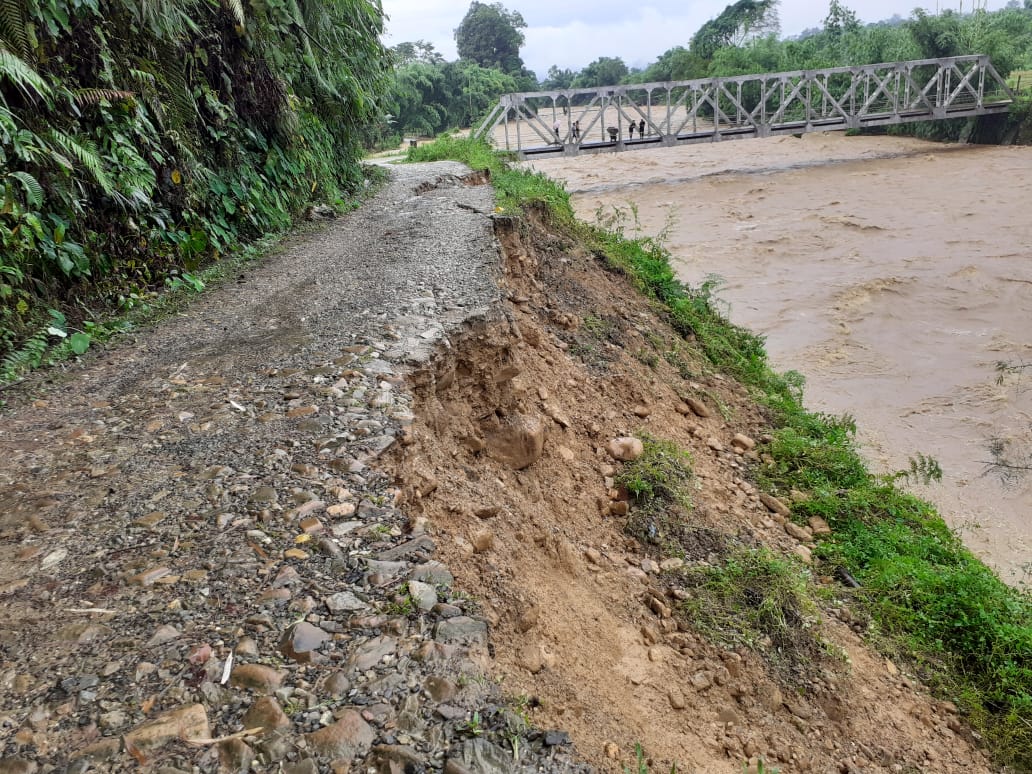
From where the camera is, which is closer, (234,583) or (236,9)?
(234,583)

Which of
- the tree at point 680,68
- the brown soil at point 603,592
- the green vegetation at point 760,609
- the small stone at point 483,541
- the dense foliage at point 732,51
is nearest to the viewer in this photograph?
the brown soil at point 603,592

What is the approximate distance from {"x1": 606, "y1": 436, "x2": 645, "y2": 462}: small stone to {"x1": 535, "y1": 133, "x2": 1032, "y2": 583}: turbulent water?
2.93 m

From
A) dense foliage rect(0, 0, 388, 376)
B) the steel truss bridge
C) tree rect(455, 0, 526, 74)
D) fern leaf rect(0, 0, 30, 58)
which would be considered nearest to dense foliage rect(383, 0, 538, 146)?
tree rect(455, 0, 526, 74)

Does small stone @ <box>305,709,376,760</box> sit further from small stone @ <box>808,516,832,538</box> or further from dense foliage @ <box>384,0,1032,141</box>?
dense foliage @ <box>384,0,1032,141</box>

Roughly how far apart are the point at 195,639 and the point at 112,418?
1717 millimetres

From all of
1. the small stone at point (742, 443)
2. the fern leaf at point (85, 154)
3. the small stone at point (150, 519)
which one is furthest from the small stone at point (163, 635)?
the small stone at point (742, 443)

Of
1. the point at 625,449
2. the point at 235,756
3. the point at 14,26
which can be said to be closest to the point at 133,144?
the point at 14,26

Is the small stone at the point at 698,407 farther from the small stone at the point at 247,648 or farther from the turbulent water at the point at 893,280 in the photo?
the small stone at the point at 247,648

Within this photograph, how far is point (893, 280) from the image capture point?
37.9 ft

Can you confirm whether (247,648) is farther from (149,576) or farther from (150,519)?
(150,519)

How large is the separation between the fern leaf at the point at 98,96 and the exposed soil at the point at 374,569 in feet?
4.94

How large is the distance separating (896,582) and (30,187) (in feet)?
18.7

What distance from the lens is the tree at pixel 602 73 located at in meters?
58.6

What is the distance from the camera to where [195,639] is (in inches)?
76.1
